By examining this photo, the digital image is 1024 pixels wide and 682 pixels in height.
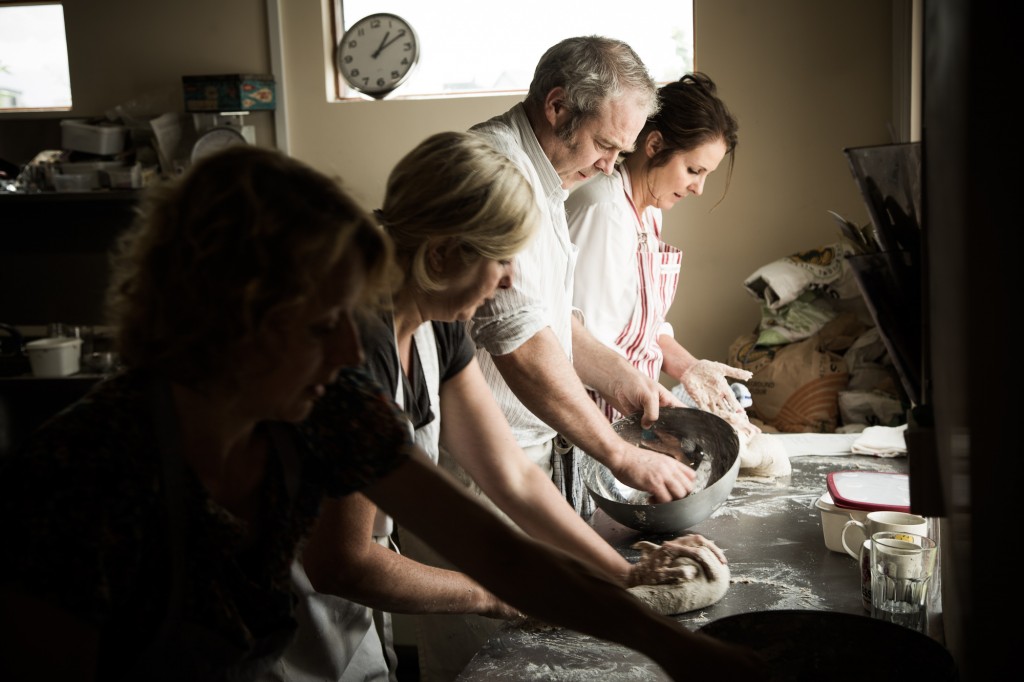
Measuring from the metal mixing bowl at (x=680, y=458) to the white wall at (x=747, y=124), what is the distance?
6.01 feet

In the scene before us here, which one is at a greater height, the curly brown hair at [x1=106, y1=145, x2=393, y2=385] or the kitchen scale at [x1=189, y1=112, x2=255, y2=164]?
the kitchen scale at [x1=189, y1=112, x2=255, y2=164]

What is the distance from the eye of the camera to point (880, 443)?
222 centimetres

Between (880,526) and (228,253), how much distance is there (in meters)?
1.13

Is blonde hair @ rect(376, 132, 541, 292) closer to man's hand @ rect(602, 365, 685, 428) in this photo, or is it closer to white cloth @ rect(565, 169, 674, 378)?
man's hand @ rect(602, 365, 685, 428)

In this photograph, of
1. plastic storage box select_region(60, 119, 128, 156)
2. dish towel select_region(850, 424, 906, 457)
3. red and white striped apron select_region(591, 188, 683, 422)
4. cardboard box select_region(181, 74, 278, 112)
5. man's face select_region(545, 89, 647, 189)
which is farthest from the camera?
plastic storage box select_region(60, 119, 128, 156)

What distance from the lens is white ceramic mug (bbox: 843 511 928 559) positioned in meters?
1.43

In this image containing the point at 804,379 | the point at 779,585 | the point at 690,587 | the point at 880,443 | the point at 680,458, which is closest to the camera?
the point at 690,587

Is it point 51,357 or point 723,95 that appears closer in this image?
point 723,95

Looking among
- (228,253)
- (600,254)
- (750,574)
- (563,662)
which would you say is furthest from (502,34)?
(228,253)

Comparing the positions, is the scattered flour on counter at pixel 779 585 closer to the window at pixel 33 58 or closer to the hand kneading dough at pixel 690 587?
the hand kneading dough at pixel 690 587

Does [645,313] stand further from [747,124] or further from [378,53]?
[378,53]

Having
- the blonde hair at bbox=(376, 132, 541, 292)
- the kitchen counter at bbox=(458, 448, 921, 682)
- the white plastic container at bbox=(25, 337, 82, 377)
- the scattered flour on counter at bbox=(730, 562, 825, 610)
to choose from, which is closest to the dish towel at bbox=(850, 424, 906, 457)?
the kitchen counter at bbox=(458, 448, 921, 682)

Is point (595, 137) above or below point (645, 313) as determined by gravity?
above

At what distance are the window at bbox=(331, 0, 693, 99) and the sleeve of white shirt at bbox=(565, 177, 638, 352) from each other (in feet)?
5.13
